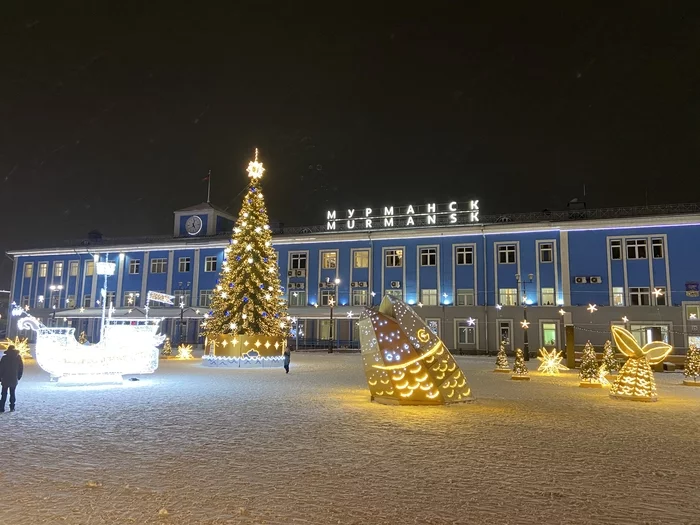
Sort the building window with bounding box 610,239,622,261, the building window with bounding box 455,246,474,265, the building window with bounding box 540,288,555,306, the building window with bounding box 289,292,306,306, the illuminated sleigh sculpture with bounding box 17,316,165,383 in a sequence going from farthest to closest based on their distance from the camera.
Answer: the building window with bounding box 289,292,306,306
the building window with bounding box 455,246,474,265
the building window with bounding box 540,288,555,306
the building window with bounding box 610,239,622,261
the illuminated sleigh sculpture with bounding box 17,316,165,383

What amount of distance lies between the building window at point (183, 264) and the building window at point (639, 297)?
38298 millimetres

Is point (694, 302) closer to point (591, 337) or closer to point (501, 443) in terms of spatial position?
point (591, 337)

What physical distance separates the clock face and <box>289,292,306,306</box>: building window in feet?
41.2

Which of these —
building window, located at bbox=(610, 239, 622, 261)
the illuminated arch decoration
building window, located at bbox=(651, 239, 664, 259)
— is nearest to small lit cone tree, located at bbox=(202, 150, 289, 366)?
the illuminated arch decoration

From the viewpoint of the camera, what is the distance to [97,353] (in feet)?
53.0

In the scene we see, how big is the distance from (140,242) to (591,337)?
138 feet

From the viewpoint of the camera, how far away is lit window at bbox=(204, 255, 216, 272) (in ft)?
161

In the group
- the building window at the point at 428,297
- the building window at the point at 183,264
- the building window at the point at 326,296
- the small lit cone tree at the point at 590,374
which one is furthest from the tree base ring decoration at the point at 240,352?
the building window at the point at 183,264

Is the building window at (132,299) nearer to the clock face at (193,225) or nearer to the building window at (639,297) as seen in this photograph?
the clock face at (193,225)

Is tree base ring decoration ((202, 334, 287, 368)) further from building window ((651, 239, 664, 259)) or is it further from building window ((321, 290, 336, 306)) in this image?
building window ((651, 239, 664, 259))

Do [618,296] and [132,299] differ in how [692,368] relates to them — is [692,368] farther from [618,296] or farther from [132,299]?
[132,299]

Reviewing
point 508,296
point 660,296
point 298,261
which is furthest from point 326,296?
point 660,296

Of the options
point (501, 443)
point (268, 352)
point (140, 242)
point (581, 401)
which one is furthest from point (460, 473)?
point (140, 242)

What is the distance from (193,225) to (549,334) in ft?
114
